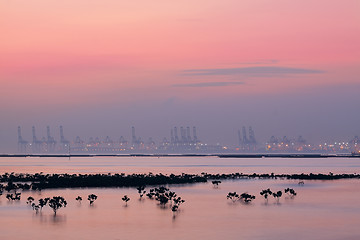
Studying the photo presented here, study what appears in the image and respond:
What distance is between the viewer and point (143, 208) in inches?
2077

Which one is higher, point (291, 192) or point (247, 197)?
point (291, 192)

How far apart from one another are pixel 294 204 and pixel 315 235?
54.2 ft

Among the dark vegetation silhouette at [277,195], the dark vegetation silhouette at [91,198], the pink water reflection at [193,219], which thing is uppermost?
the dark vegetation silhouette at [91,198]

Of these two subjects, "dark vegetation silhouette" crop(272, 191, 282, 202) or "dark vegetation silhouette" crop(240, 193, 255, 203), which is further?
"dark vegetation silhouette" crop(272, 191, 282, 202)

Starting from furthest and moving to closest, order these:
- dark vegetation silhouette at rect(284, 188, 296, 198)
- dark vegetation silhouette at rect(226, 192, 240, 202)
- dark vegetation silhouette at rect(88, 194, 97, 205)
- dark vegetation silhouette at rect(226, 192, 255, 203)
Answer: dark vegetation silhouette at rect(284, 188, 296, 198) < dark vegetation silhouette at rect(226, 192, 240, 202) < dark vegetation silhouette at rect(226, 192, 255, 203) < dark vegetation silhouette at rect(88, 194, 97, 205)

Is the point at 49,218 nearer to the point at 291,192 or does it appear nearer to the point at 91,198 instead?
the point at 91,198

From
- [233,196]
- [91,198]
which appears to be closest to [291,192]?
[233,196]

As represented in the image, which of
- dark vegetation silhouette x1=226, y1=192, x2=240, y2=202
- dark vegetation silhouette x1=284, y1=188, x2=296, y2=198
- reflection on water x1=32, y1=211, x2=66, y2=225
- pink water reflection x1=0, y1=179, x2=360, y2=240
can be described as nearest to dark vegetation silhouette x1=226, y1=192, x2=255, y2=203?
dark vegetation silhouette x1=226, y1=192, x2=240, y2=202

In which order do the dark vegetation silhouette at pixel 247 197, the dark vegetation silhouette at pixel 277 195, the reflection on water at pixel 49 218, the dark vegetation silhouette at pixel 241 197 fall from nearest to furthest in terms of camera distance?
the reflection on water at pixel 49 218 < the dark vegetation silhouette at pixel 247 197 < the dark vegetation silhouette at pixel 241 197 < the dark vegetation silhouette at pixel 277 195

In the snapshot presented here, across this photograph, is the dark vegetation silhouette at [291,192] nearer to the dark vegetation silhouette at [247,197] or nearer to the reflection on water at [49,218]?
the dark vegetation silhouette at [247,197]

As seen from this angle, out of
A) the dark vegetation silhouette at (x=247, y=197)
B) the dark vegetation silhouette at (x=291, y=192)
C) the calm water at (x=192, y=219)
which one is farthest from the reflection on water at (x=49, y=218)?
the dark vegetation silhouette at (x=291, y=192)

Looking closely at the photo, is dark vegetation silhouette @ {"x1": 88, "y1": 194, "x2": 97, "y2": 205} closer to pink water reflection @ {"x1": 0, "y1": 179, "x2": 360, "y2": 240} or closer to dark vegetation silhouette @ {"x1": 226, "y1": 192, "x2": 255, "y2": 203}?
pink water reflection @ {"x1": 0, "y1": 179, "x2": 360, "y2": 240}

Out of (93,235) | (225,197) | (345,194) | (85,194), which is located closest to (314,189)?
(345,194)

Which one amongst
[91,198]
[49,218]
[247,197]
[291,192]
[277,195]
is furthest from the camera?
[291,192]
